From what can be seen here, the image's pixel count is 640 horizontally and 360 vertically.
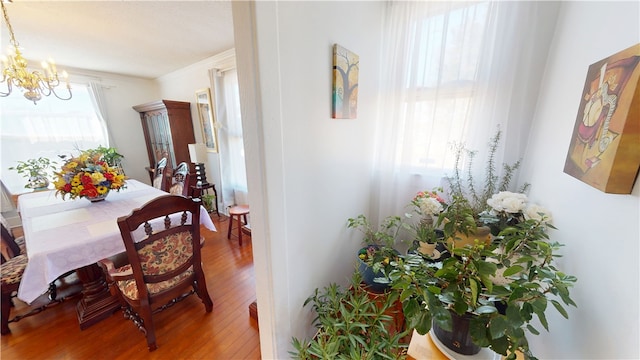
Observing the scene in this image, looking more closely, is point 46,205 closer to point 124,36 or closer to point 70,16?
point 70,16

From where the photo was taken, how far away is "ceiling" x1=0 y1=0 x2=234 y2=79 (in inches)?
67.4

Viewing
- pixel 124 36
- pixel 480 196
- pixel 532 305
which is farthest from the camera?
pixel 124 36

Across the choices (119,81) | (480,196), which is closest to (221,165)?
(119,81)

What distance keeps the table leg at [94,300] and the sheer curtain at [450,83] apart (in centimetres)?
229

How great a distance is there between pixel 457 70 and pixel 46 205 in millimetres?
3626

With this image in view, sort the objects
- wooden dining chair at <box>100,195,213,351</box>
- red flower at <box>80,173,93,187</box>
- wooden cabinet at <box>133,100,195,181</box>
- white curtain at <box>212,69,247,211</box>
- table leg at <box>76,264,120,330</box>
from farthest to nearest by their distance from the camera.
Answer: wooden cabinet at <box>133,100,195,181</box> → white curtain at <box>212,69,247,211</box> → red flower at <box>80,173,93,187</box> → table leg at <box>76,264,120,330</box> → wooden dining chair at <box>100,195,213,351</box>

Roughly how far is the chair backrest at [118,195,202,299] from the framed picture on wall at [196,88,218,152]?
2058mm

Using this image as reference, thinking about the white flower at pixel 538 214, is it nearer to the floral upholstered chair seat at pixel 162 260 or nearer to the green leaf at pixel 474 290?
the green leaf at pixel 474 290

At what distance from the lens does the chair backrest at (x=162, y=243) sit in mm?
1117

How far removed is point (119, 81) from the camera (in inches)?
148

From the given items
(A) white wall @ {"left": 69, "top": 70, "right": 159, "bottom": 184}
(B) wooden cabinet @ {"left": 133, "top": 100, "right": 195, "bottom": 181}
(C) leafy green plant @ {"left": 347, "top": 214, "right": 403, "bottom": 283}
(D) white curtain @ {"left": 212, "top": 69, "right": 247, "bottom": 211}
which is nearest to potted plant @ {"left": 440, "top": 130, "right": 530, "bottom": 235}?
(C) leafy green plant @ {"left": 347, "top": 214, "right": 403, "bottom": 283}

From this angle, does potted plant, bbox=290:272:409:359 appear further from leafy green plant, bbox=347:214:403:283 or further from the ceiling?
the ceiling

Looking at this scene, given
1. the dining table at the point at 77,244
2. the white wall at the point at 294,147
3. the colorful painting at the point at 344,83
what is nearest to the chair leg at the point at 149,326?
the dining table at the point at 77,244

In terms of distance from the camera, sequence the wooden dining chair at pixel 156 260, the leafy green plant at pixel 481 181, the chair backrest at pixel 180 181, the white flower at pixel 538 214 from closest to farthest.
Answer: the white flower at pixel 538 214
the wooden dining chair at pixel 156 260
the leafy green plant at pixel 481 181
the chair backrest at pixel 180 181
